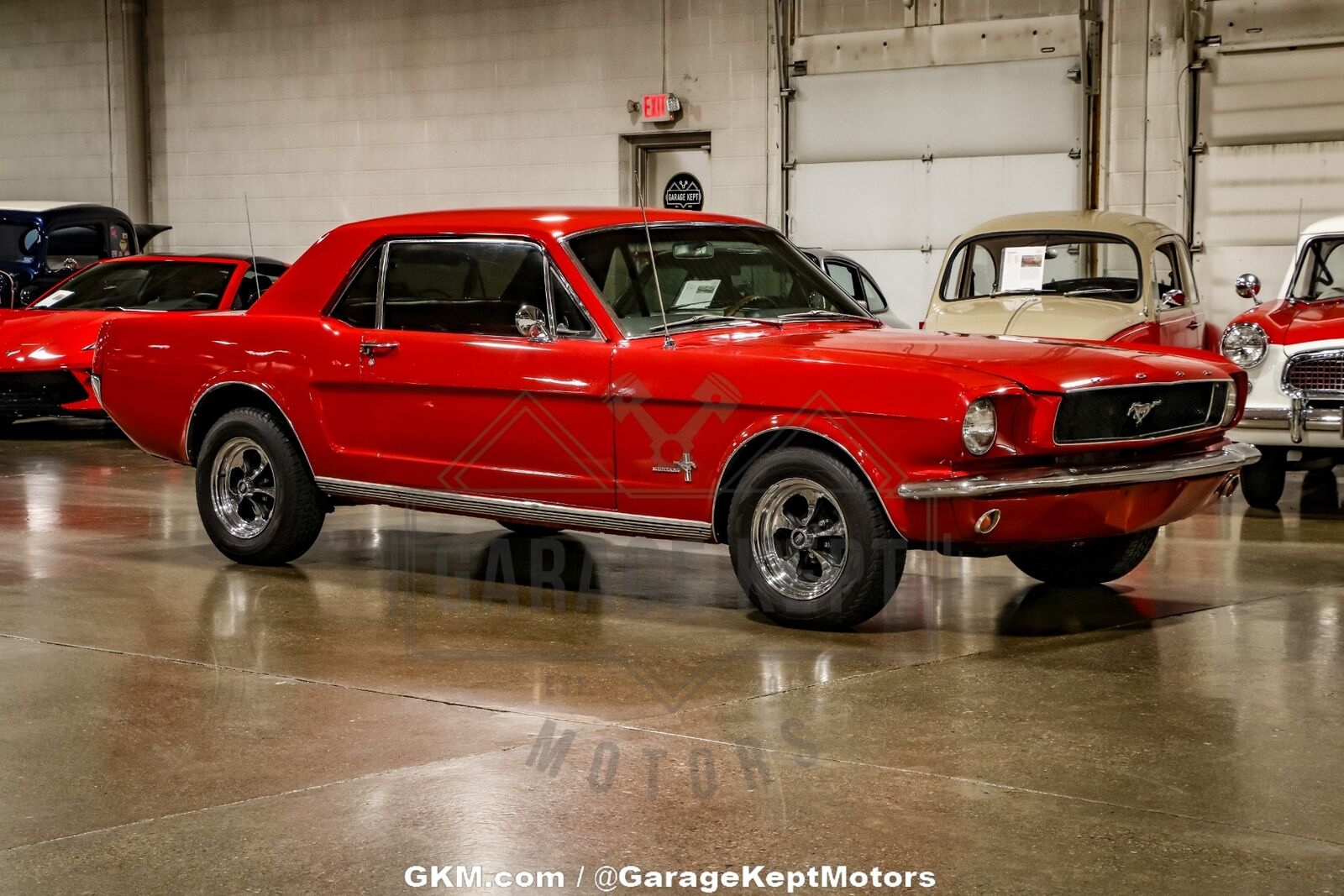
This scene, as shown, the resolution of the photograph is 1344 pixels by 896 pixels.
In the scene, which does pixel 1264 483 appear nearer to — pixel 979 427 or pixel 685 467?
pixel 979 427

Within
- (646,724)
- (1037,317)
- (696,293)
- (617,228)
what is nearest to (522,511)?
(696,293)

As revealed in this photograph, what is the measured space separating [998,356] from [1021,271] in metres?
5.15

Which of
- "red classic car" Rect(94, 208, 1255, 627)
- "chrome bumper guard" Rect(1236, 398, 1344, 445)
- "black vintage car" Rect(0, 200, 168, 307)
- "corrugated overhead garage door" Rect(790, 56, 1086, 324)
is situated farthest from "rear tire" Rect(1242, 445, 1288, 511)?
"black vintage car" Rect(0, 200, 168, 307)

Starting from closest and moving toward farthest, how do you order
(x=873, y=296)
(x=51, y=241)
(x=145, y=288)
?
(x=145, y=288) → (x=873, y=296) → (x=51, y=241)

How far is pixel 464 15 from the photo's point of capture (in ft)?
64.2

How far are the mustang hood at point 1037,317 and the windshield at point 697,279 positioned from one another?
291cm

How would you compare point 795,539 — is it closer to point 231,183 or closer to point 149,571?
point 149,571

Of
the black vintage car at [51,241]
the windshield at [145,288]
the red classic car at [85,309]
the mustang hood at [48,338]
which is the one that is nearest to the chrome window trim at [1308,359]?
the red classic car at [85,309]

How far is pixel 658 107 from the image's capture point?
59.6 ft

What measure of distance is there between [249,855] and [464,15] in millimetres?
16894

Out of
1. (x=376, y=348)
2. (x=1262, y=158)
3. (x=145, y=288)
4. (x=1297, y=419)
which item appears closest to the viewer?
(x=376, y=348)

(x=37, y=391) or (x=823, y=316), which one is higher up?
(x=823, y=316)

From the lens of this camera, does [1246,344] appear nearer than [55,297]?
Yes

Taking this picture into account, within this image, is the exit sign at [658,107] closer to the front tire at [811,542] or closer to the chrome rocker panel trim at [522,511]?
the chrome rocker panel trim at [522,511]
